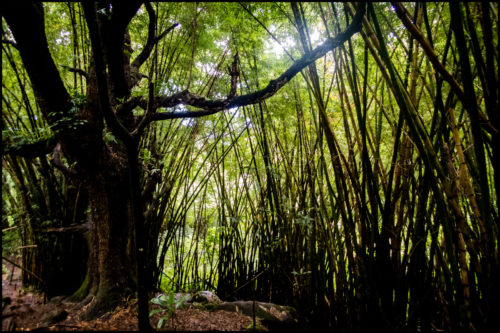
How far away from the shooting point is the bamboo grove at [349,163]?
92 centimetres

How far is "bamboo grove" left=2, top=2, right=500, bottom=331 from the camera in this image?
0.92m

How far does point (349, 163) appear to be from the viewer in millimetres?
1460

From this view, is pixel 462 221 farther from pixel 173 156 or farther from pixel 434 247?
pixel 173 156

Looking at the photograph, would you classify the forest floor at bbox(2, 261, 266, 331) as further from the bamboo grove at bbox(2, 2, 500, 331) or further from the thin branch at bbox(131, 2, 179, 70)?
the thin branch at bbox(131, 2, 179, 70)

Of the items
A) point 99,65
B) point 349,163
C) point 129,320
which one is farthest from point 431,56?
point 129,320

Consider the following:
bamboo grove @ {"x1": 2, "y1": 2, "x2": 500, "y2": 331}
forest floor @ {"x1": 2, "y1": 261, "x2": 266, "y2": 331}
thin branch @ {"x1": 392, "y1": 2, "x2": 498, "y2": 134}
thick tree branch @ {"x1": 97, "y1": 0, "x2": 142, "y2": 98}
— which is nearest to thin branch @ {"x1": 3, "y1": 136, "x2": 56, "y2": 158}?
bamboo grove @ {"x1": 2, "y1": 2, "x2": 500, "y2": 331}

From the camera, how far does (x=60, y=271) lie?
87.7 inches

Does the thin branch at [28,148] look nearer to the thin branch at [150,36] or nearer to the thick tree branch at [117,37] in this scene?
the thick tree branch at [117,37]

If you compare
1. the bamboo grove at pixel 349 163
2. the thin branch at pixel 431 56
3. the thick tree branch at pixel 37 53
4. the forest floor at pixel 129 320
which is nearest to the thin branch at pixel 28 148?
the bamboo grove at pixel 349 163

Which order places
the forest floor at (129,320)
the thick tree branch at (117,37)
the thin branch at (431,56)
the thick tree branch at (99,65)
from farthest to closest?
the thick tree branch at (117,37), the forest floor at (129,320), the thin branch at (431,56), the thick tree branch at (99,65)

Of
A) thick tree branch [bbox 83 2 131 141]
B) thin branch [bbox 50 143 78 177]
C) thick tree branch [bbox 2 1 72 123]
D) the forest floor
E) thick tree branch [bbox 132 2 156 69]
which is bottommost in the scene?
the forest floor

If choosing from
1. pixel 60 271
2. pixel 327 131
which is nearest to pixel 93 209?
pixel 60 271

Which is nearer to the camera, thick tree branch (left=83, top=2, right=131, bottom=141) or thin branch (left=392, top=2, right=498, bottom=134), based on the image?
thick tree branch (left=83, top=2, right=131, bottom=141)

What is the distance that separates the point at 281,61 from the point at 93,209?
2072mm
